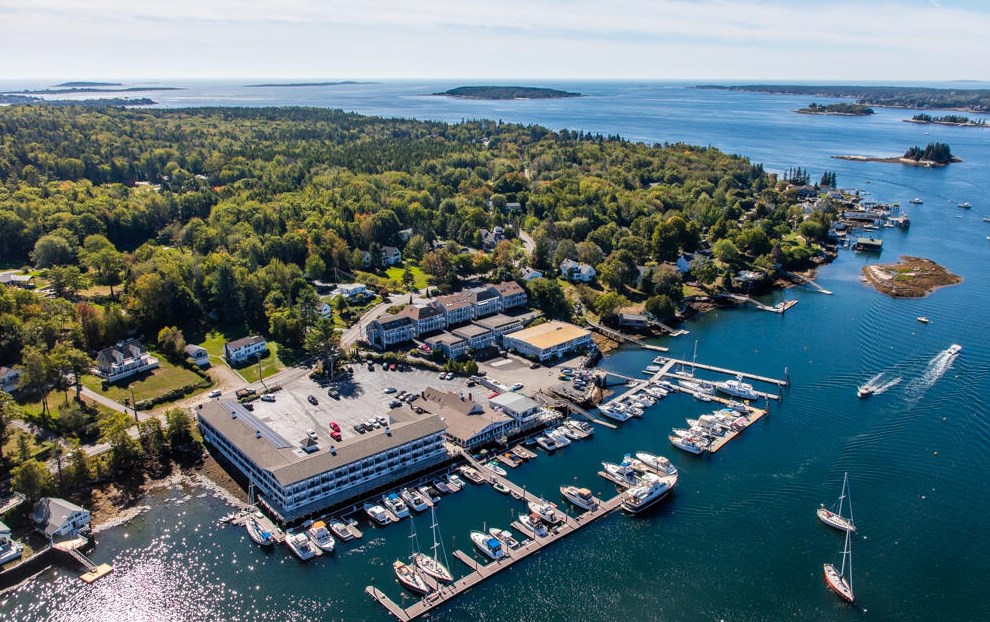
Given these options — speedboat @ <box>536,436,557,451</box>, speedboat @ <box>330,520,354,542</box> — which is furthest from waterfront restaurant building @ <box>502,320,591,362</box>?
speedboat @ <box>330,520,354,542</box>

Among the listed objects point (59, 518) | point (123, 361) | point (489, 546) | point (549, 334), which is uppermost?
point (123, 361)

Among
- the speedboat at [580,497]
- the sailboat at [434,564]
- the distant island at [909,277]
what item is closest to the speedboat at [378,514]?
the sailboat at [434,564]

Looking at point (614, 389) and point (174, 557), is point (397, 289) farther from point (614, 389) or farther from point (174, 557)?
point (174, 557)

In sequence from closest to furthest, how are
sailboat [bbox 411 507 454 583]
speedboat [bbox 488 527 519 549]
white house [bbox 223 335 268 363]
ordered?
sailboat [bbox 411 507 454 583] → speedboat [bbox 488 527 519 549] → white house [bbox 223 335 268 363]

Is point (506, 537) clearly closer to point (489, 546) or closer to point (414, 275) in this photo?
point (489, 546)

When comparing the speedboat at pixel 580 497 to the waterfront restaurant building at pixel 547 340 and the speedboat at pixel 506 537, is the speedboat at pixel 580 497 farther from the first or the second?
the waterfront restaurant building at pixel 547 340

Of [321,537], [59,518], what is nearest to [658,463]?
[321,537]

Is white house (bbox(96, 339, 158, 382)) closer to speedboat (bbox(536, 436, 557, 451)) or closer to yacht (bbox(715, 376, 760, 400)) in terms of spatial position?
speedboat (bbox(536, 436, 557, 451))
